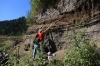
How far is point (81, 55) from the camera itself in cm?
1131

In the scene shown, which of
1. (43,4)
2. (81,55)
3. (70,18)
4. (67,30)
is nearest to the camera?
(81,55)

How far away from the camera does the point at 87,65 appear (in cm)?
1121

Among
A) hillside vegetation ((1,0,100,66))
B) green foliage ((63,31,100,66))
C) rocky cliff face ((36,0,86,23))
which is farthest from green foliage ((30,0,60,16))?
green foliage ((63,31,100,66))

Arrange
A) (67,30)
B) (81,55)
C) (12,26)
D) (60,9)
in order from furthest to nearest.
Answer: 1. (12,26)
2. (60,9)
3. (67,30)
4. (81,55)

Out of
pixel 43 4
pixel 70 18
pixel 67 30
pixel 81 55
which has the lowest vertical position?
pixel 81 55

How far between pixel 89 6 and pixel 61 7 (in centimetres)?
269

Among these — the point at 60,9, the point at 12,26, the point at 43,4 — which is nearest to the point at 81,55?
the point at 60,9

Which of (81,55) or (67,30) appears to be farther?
(67,30)

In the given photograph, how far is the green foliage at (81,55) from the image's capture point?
11.3m

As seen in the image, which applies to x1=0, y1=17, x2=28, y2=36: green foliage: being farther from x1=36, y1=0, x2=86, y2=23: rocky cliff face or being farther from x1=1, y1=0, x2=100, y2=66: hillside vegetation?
x1=36, y1=0, x2=86, y2=23: rocky cliff face

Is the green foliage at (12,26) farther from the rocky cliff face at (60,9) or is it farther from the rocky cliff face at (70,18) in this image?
the rocky cliff face at (70,18)

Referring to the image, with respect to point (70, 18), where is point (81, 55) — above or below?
below

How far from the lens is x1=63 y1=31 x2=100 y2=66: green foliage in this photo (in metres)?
11.3

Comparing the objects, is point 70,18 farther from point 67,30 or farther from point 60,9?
point 60,9
